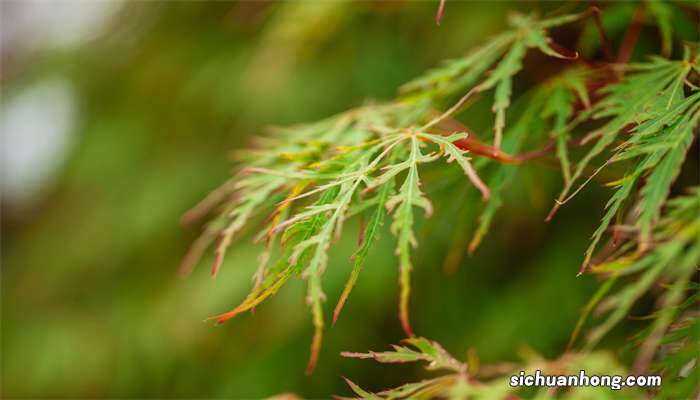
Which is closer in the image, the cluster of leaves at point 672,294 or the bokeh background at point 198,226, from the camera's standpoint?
the cluster of leaves at point 672,294

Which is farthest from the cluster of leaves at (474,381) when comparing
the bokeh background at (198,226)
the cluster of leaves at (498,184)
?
the bokeh background at (198,226)

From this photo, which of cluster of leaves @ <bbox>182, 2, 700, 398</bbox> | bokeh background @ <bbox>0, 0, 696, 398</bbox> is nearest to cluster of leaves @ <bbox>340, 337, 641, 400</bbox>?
cluster of leaves @ <bbox>182, 2, 700, 398</bbox>

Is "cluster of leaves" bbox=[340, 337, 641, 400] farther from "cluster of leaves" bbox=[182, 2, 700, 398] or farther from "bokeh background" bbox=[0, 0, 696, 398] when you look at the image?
"bokeh background" bbox=[0, 0, 696, 398]

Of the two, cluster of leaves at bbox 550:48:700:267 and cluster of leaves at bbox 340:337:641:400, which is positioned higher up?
cluster of leaves at bbox 550:48:700:267

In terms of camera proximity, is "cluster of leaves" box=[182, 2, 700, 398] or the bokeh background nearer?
"cluster of leaves" box=[182, 2, 700, 398]

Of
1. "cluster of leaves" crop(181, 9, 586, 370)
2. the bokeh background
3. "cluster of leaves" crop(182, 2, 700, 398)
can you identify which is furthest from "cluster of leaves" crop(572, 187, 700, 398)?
the bokeh background

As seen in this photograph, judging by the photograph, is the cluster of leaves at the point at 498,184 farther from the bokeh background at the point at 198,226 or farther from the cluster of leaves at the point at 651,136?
the bokeh background at the point at 198,226

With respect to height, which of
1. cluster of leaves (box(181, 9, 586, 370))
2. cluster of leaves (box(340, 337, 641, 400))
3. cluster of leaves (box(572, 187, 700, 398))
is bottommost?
cluster of leaves (box(340, 337, 641, 400))

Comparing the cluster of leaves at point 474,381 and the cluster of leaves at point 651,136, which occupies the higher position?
the cluster of leaves at point 651,136
